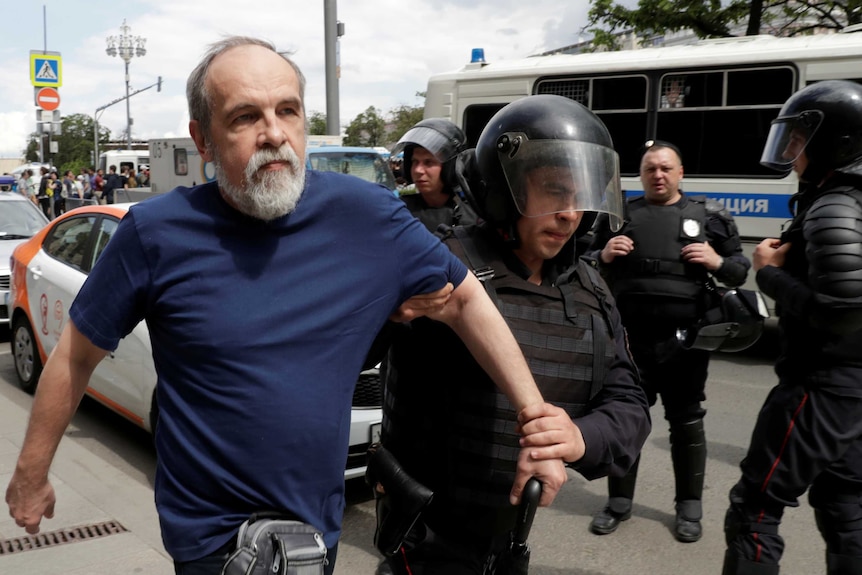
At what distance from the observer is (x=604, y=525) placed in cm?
423

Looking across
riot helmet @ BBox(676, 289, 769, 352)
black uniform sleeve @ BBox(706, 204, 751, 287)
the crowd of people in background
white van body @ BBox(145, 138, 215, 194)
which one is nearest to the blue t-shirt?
riot helmet @ BBox(676, 289, 769, 352)

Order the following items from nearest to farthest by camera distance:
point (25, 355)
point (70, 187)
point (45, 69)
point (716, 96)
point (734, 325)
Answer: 1. point (734, 325)
2. point (25, 355)
3. point (716, 96)
4. point (45, 69)
5. point (70, 187)

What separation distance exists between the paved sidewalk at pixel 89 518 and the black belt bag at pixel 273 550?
221 centimetres

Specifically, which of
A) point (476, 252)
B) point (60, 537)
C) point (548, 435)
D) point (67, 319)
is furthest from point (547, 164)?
point (67, 319)

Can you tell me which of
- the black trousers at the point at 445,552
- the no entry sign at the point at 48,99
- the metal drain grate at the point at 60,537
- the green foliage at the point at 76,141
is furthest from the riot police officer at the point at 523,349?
the green foliage at the point at 76,141

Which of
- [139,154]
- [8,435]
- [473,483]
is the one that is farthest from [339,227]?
[139,154]

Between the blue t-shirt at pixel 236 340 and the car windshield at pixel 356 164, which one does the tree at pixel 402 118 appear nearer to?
the car windshield at pixel 356 164

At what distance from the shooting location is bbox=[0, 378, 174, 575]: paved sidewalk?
149 inches

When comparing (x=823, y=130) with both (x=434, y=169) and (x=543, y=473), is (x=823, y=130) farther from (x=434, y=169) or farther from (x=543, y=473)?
(x=434, y=169)

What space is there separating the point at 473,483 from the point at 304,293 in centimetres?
63

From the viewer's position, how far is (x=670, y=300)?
4121 millimetres

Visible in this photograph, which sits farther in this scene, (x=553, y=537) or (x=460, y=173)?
(x=553, y=537)

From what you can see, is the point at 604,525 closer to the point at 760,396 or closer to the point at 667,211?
the point at 667,211

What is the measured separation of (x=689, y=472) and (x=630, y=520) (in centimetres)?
46
